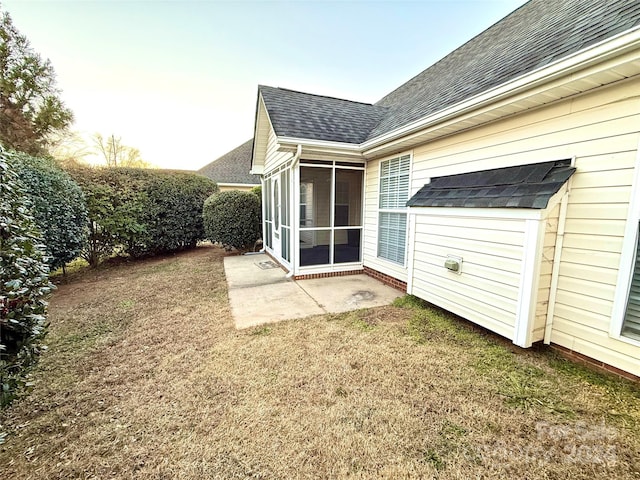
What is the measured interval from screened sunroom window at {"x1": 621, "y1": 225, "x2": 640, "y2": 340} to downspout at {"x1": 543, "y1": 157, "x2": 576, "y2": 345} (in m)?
0.56

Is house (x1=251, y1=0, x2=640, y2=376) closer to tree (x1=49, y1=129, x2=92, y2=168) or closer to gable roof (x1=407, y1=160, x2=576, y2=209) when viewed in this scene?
gable roof (x1=407, y1=160, x2=576, y2=209)

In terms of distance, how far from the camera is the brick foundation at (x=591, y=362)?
8.29 ft

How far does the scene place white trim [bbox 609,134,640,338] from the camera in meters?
Result: 2.40

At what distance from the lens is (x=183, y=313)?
4414mm

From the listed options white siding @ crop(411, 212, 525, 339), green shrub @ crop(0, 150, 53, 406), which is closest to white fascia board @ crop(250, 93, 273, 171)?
white siding @ crop(411, 212, 525, 339)

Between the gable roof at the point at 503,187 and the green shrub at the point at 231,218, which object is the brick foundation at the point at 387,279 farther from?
the green shrub at the point at 231,218

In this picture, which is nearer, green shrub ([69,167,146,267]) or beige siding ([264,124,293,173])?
beige siding ([264,124,293,173])

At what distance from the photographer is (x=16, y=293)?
1.77 metres

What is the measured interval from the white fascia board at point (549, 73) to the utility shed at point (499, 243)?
3.00 ft

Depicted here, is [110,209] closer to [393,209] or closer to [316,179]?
[316,179]

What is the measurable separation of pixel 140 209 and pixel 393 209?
26.4 feet

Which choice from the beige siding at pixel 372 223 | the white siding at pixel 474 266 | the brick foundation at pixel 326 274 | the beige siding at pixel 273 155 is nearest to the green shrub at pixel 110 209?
the beige siding at pixel 273 155

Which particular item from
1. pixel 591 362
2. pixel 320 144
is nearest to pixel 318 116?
pixel 320 144

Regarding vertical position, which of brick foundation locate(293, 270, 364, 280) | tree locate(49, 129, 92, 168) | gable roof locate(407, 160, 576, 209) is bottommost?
brick foundation locate(293, 270, 364, 280)
